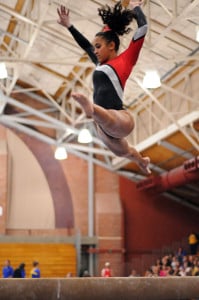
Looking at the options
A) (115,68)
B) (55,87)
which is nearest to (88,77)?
(55,87)

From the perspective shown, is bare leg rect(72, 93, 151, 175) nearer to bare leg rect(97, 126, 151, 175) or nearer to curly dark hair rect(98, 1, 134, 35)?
bare leg rect(97, 126, 151, 175)

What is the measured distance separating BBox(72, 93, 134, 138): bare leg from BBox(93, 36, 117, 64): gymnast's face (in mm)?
574

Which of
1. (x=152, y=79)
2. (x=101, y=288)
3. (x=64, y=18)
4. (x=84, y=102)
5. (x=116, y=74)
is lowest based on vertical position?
(x=101, y=288)

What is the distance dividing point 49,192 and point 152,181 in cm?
393

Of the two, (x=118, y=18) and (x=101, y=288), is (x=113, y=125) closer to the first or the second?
(x=118, y=18)

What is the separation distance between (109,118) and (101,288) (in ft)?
4.75

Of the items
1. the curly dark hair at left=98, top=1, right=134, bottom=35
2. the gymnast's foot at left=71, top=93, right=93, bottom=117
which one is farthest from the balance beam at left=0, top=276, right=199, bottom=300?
the curly dark hair at left=98, top=1, right=134, bottom=35

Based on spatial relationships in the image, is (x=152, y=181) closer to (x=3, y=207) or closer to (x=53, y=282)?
(x=3, y=207)

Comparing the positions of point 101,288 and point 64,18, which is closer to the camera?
point 101,288

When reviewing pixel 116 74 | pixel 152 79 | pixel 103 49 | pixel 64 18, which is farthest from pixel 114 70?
pixel 152 79

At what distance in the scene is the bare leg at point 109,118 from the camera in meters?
4.56

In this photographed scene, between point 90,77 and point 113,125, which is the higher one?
point 90,77

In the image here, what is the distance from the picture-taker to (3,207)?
66.0 ft

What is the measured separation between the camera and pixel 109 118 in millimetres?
→ 4969
